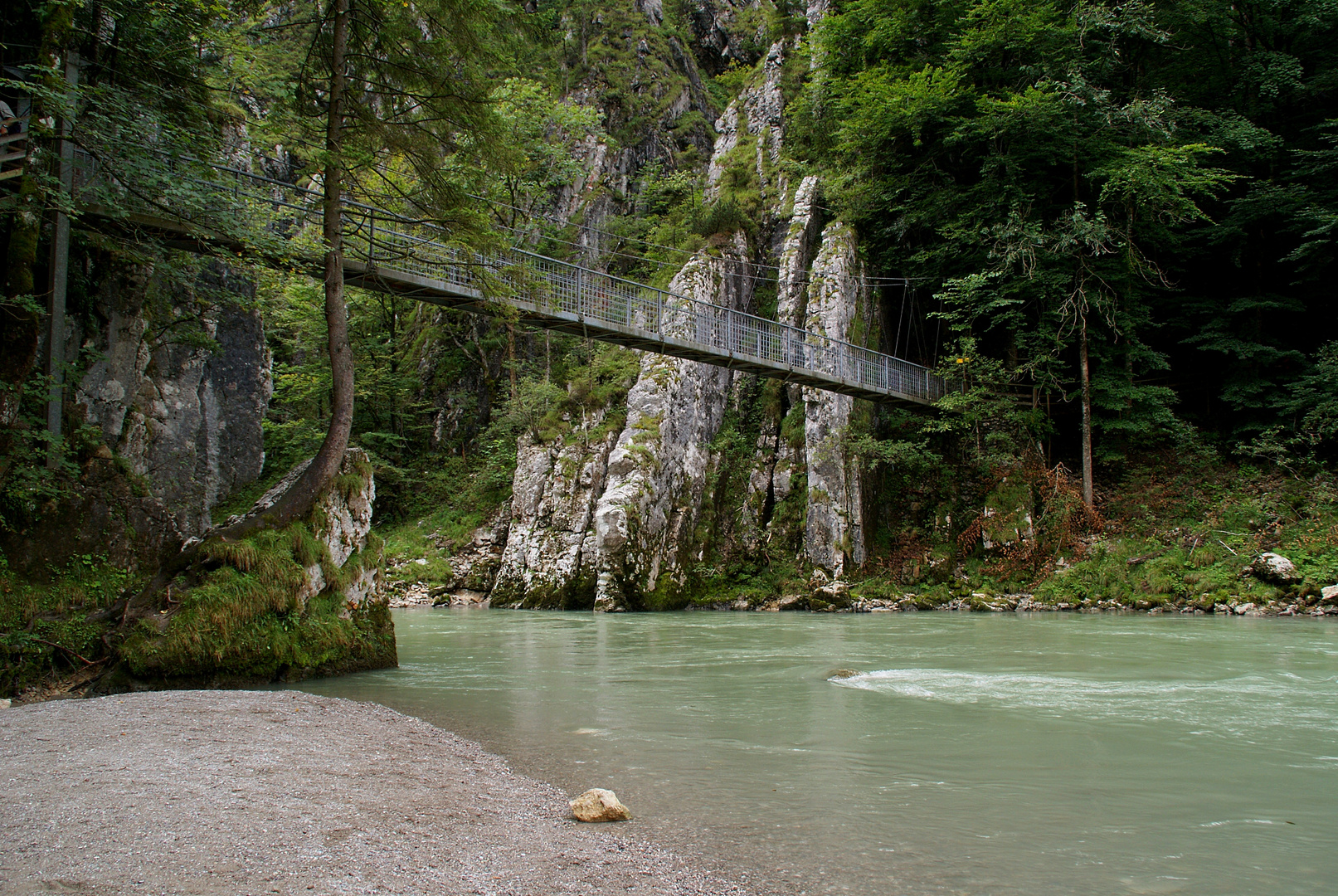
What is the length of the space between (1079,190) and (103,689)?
16692mm

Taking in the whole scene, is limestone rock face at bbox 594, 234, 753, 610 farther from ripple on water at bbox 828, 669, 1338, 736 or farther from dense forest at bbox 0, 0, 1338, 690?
ripple on water at bbox 828, 669, 1338, 736

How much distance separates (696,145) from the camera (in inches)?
996

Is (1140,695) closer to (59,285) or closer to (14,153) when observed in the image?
(59,285)

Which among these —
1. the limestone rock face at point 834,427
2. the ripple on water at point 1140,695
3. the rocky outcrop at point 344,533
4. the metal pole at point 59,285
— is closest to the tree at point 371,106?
the rocky outcrop at point 344,533

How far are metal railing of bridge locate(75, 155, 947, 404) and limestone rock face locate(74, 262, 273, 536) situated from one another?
1067mm

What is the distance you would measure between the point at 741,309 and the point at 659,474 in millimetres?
5794

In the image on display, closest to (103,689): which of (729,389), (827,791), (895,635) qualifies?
(827,791)

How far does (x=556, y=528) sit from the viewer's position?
1495 cm

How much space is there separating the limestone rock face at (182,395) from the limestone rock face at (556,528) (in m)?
5.40

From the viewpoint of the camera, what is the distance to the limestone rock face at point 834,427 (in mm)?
14031

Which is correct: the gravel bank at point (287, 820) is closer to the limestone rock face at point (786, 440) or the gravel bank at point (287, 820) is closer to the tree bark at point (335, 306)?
the tree bark at point (335, 306)

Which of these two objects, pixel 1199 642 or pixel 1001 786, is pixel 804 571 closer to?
pixel 1199 642

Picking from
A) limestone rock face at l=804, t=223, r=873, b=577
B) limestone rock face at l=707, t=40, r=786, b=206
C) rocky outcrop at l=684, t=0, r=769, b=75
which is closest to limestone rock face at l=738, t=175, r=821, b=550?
limestone rock face at l=804, t=223, r=873, b=577

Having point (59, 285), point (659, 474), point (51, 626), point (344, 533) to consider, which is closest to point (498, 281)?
point (344, 533)
